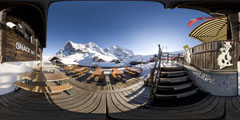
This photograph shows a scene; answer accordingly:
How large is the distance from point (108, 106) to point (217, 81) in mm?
1144

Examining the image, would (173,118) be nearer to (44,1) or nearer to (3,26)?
(44,1)

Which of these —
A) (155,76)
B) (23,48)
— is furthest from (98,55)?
(23,48)

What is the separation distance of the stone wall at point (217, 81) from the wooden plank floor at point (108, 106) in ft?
0.25

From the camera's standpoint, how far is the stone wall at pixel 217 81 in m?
0.86

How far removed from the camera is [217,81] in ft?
2.87

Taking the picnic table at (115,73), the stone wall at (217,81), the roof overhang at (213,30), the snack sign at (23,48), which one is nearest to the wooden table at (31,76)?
the snack sign at (23,48)

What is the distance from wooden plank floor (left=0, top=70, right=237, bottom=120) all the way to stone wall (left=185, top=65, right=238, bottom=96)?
0.08 m

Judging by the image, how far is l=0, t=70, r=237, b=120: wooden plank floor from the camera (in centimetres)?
75

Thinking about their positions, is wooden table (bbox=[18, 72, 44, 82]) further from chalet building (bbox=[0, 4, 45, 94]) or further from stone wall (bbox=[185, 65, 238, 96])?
stone wall (bbox=[185, 65, 238, 96])

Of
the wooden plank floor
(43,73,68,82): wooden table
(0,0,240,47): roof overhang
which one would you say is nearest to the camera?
the wooden plank floor

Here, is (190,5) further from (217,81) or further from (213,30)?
(217,81)

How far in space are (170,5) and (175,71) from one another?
2.47 ft

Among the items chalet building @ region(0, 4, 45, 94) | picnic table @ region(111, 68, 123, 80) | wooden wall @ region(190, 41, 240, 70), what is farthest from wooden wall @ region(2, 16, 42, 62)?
wooden wall @ region(190, 41, 240, 70)

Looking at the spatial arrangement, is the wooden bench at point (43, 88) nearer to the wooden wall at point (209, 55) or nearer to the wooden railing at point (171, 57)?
the wooden railing at point (171, 57)
